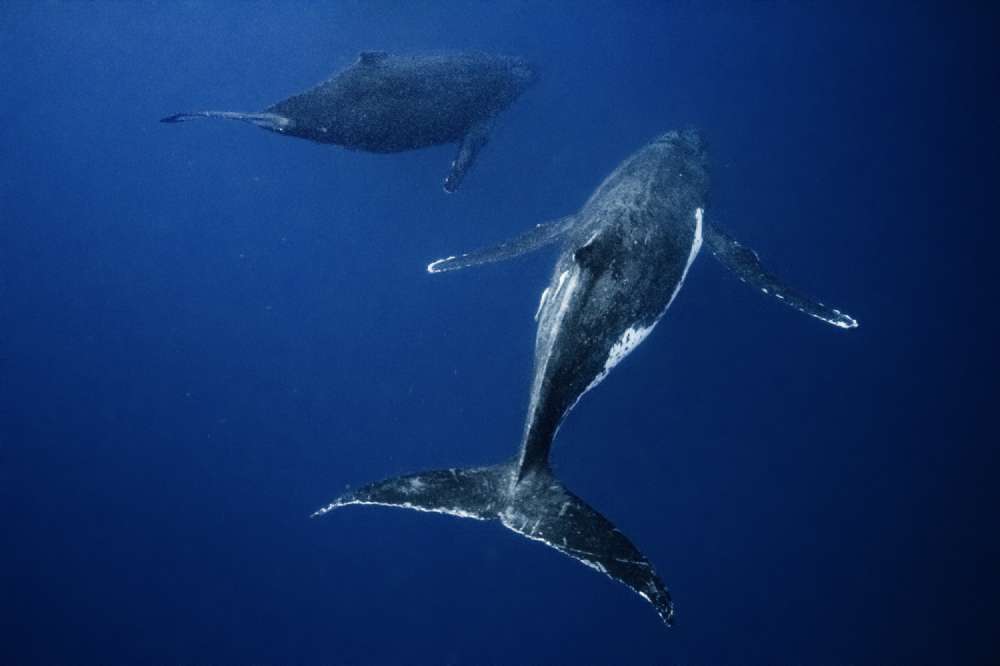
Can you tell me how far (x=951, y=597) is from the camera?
1250 cm

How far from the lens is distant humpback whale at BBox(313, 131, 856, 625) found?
5.79 m

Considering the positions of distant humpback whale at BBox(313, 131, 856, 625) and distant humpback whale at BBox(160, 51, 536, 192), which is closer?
distant humpback whale at BBox(313, 131, 856, 625)

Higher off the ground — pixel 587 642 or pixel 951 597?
pixel 951 597

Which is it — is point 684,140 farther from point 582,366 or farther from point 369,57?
point 582,366

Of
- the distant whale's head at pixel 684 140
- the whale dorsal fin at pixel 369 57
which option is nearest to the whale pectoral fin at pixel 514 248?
the distant whale's head at pixel 684 140

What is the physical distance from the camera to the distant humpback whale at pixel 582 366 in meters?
5.79

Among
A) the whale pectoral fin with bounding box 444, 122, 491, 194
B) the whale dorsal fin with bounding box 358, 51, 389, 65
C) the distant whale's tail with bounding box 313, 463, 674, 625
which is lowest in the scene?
the distant whale's tail with bounding box 313, 463, 674, 625

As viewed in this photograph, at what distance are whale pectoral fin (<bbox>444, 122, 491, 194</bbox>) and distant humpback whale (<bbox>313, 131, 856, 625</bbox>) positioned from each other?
5.24 meters

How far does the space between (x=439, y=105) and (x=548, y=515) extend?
9396mm

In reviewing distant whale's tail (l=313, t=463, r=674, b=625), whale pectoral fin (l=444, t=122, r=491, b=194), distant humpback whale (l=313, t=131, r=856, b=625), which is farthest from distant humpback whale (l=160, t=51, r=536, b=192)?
distant whale's tail (l=313, t=463, r=674, b=625)

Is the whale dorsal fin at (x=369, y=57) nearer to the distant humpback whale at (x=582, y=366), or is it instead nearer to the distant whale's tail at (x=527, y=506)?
the distant humpback whale at (x=582, y=366)

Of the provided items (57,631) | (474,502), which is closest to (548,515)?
(474,502)

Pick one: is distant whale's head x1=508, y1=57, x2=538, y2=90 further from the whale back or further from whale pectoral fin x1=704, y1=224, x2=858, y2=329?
whale pectoral fin x1=704, y1=224, x2=858, y2=329

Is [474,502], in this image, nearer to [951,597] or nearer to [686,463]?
[686,463]
